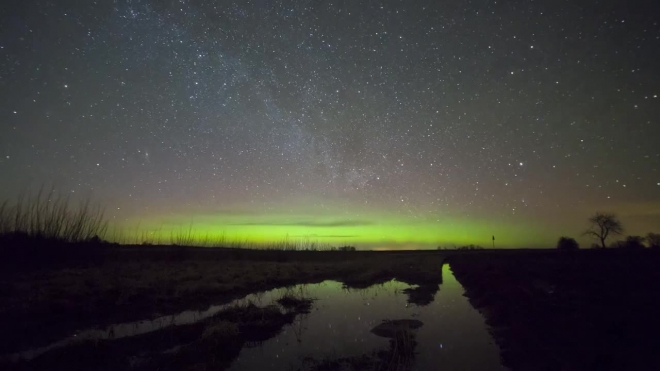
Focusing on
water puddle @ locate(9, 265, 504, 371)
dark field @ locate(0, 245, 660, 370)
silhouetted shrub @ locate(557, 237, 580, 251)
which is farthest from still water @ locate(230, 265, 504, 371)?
silhouetted shrub @ locate(557, 237, 580, 251)

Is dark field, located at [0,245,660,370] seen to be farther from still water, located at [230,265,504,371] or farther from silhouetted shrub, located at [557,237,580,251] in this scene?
silhouetted shrub, located at [557,237,580,251]

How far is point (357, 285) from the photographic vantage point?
29.3 metres

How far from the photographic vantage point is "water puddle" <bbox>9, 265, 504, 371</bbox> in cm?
1022

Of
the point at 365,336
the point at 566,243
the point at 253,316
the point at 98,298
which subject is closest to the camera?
the point at 365,336

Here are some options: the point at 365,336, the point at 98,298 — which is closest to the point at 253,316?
the point at 365,336

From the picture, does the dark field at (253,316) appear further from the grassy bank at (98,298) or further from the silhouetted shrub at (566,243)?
the silhouetted shrub at (566,243)

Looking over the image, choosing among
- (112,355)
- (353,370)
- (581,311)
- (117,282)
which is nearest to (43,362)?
(112,355)

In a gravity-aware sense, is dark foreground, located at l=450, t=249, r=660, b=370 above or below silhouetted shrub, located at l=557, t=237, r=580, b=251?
below

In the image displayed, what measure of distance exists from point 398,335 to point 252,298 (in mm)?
12128

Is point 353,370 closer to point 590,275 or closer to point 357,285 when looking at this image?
point 357,285

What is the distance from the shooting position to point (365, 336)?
1309 centimetres

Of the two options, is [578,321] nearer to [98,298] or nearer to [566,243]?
[98,298]

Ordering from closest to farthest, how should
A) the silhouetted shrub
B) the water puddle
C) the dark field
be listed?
the dark field < the water puddle < the silhouetted shrub

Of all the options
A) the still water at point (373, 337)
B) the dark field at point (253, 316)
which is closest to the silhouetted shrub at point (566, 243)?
the dark field at point (253, 316)
